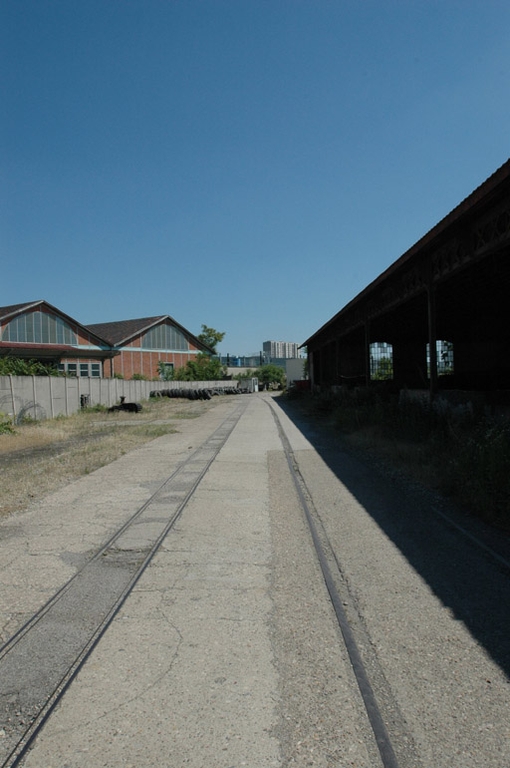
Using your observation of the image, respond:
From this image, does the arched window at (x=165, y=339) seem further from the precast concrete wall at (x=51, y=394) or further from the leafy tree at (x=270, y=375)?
the leafy tree at (x=270, y=375)

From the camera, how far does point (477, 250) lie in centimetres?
1064

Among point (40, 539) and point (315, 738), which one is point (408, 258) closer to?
point (40, 539)

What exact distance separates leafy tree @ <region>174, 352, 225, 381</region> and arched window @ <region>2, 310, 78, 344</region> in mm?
19141

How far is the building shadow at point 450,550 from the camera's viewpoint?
152 inches

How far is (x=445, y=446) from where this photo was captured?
35.3 feet

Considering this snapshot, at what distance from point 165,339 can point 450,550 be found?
2714 inches

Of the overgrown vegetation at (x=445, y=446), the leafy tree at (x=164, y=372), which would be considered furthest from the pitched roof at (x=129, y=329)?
the overgrown vegetation at (x=445, y=446)

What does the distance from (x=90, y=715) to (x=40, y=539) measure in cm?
364

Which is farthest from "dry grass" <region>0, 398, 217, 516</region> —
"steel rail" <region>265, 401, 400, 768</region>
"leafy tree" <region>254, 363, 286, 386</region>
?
"leafy tree" <region>254, 363, 286, 386</region>

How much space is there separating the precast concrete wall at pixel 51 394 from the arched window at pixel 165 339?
1152 inches

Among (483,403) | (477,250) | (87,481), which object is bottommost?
(87,481)

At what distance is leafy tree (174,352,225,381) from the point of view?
71625 millimetres

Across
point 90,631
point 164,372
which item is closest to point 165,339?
point 164,372

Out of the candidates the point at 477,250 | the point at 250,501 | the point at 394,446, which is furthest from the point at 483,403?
the point at 250,501
